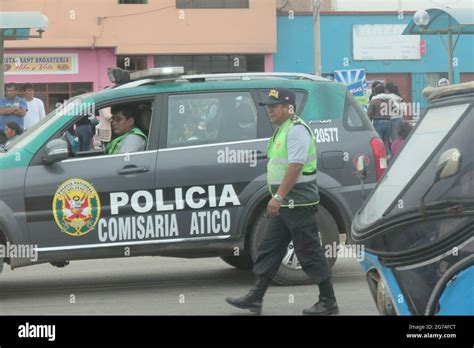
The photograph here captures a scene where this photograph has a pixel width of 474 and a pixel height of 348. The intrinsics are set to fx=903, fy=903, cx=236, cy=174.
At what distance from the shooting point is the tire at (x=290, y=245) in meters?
8.33

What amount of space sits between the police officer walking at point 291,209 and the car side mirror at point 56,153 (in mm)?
1957

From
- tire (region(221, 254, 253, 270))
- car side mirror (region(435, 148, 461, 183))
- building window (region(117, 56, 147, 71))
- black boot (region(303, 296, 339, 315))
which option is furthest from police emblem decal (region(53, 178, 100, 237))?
building window (region(117, 56, 147, 71))

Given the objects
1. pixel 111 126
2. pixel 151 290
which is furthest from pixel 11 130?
pixel 151 290

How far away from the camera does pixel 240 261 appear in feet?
Answer: 31.1

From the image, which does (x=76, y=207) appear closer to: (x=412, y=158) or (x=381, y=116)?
(x=412, y=158)

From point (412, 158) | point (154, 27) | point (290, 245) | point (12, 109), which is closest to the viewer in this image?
point (412, 158)

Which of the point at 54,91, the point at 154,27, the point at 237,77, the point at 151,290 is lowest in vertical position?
the point at 151,290

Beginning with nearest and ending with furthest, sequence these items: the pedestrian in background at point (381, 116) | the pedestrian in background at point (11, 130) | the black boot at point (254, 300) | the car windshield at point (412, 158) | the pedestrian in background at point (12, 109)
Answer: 1. the car windshield at point (412, 158)
2. the black boot at point (254, 300)
3. the pedestrian in background at point (11, 130)
4. the pedestrian in background at point (12, 109)
5. the pedestrian in background at point (381, 116)

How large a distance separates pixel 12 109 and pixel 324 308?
8275 millimetres

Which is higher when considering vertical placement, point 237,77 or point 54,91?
point 54,91

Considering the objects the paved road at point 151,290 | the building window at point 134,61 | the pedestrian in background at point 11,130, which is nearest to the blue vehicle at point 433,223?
the paved road at point 151,290

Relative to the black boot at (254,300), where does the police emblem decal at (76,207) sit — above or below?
above

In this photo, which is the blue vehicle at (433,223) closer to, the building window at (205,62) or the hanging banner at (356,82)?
the hanging banner at (356,82)

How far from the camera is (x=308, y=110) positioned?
8.66 meters
